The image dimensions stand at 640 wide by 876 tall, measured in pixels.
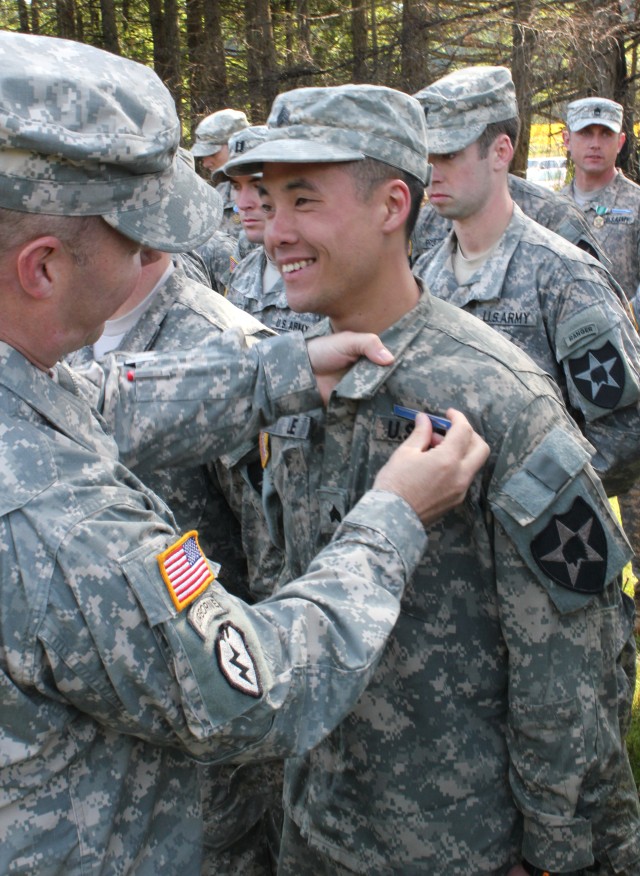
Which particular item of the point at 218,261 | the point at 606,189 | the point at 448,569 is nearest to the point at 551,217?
the point at 606,189

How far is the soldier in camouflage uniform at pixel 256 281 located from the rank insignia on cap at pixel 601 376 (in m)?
A: 1.64

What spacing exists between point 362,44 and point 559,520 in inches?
439

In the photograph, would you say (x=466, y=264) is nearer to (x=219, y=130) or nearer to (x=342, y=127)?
(x=342, y=127)

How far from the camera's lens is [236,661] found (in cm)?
164

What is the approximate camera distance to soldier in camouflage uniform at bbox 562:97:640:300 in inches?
286

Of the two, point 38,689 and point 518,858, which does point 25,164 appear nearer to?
point 38,689

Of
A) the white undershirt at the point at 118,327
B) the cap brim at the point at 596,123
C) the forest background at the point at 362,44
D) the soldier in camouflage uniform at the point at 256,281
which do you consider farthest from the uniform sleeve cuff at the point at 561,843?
the forest background at the point at 362,44

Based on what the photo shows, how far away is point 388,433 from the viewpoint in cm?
223

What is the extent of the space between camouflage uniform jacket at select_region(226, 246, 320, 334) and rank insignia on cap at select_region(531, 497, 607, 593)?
10.3 feet

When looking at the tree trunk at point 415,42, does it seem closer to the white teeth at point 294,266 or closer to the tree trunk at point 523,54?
the tree trunk at point 523,54

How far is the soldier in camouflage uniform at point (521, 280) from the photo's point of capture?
3879 mm

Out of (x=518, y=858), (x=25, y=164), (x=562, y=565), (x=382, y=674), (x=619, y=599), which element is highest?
(x=25, y=164)

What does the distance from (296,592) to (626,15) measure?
10683 mm

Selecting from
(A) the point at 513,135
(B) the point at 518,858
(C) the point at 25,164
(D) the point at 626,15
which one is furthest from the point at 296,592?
(D) the point at 626,15
